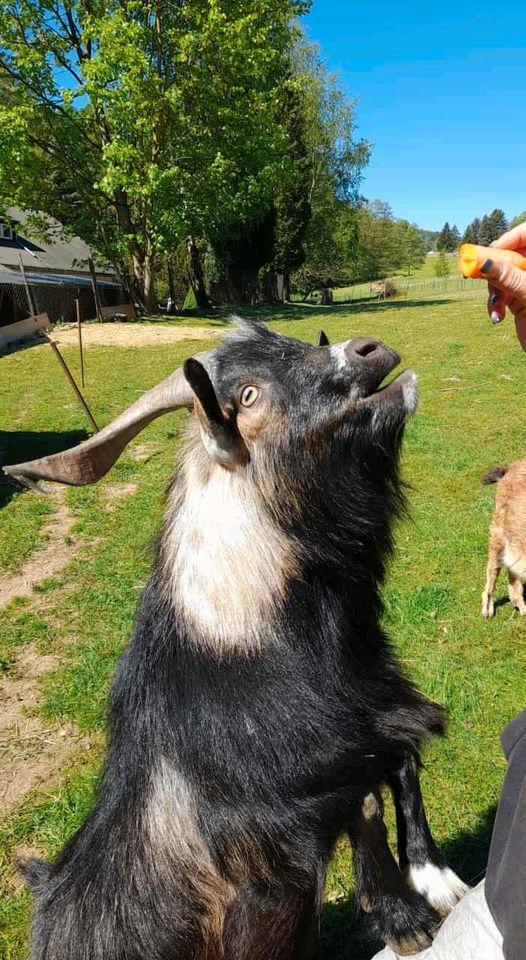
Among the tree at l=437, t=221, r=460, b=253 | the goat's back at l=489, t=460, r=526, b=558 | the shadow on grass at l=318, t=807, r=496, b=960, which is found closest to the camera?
the shadow on grass at l=318, t=807, r=496, b=960

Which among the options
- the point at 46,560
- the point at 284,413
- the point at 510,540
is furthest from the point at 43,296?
the point at 284,413

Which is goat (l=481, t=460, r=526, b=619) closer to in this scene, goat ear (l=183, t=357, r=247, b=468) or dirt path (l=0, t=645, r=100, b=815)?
goat ear (l=183, t=357, r=247, b=468)

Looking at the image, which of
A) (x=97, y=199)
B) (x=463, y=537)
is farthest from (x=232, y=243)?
(x=463, y=537)

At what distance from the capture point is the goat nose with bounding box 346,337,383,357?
224 centimetres

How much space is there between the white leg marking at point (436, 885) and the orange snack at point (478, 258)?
2.17 meters

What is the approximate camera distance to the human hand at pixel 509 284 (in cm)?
157

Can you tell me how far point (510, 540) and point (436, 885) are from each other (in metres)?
2.72

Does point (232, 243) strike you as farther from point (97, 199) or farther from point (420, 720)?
point (420, 720)

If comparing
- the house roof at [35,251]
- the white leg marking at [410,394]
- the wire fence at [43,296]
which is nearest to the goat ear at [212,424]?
the white leg marking at [410,394]

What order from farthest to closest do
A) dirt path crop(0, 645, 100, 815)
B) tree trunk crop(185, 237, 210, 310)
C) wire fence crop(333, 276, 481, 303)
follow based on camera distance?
wire fence crop(333, 276, 481, 303)
tree trunk crop(185, 237, 210, 310)
dirt path crop(0, 645, 100, 815)

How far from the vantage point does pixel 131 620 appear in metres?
5.12

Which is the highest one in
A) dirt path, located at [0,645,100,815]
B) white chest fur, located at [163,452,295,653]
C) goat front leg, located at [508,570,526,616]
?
white chest fur, located at [163,452,295,653]

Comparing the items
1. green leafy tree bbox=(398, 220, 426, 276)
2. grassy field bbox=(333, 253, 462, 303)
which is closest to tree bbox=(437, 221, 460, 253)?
green leafy tree bbox=(398, 220, 426, 276)

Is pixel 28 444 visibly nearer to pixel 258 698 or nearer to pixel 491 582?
pixel 491 582
